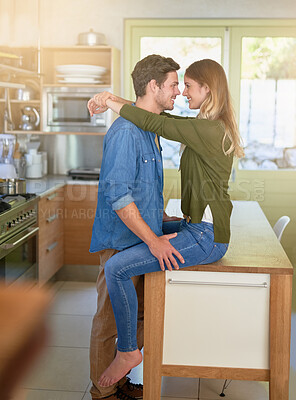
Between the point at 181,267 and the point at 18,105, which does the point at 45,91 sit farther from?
the point at 181,267

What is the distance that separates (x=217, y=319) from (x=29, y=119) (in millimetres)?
2622

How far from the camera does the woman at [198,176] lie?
2.04 m

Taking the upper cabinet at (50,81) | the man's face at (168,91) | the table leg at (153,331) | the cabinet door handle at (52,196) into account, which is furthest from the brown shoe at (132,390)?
the upper cabinet at (50,81)

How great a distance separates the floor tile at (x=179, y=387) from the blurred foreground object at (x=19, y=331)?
667 millimetres

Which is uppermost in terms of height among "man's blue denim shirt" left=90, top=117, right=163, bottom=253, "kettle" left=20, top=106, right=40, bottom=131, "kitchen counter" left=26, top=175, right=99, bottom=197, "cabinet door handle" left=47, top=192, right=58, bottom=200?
"kettle" left=20, top=106, right=40, bottom=131

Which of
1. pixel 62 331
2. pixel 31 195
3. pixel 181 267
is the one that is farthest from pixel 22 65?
pixel 181 267

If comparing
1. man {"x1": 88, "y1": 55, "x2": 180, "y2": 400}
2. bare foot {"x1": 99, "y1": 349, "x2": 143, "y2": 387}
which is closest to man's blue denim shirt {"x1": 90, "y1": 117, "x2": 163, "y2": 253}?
man {"x1": 88, "y1": 55, "x2": 180, "y2": 400}

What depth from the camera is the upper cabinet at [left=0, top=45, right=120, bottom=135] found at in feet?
13.4

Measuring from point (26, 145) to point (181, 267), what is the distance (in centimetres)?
265

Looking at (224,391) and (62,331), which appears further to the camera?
(62,331)

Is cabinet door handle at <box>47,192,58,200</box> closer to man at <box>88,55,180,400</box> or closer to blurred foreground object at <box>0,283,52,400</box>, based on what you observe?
blurred foreground object at <box>0,283,52,400</box>

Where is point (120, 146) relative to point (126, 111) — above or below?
below

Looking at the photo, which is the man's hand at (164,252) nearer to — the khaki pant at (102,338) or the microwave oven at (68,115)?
the khaki pant at (102,338)

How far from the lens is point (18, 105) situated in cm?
437
